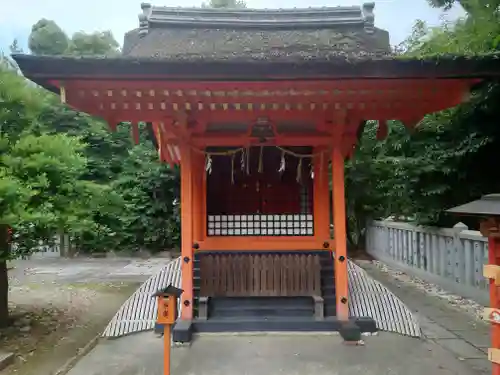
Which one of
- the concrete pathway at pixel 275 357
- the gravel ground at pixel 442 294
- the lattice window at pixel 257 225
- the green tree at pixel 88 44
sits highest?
the green tree at pixel 88 44

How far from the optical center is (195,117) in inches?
201

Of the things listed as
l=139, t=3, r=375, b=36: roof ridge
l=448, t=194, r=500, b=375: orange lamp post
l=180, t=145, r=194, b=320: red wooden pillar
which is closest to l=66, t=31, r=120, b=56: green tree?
l=139, t=3, r=375, b=36: roof ridge

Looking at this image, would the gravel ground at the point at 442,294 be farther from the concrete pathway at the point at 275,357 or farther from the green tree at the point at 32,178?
the green tree at the point at 32,178

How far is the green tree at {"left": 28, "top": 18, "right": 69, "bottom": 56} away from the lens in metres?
17.7

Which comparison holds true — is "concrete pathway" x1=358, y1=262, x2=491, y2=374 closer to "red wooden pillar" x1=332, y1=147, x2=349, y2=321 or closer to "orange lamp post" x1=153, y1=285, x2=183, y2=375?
"red wooden pillar" x1=332, y1=147, x2=349, y2=321

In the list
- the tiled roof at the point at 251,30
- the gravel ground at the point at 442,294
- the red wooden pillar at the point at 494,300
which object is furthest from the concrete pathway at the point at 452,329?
the tiled roof at the point at 251,30

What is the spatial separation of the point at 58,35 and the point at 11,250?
51.3 feet

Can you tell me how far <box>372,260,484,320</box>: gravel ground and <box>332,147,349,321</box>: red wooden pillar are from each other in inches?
100

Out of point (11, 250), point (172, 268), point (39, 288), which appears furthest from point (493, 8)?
point (39, 288)

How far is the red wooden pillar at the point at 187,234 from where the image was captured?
516 centimetres

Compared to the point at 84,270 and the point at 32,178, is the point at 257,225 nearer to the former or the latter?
the point at 32,178

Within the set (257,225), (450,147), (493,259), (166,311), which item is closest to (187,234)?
(257,225)

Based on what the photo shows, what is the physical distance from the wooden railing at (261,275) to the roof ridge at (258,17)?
12.7ft

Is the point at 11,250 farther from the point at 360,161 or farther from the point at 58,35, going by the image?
the point at 58,35
